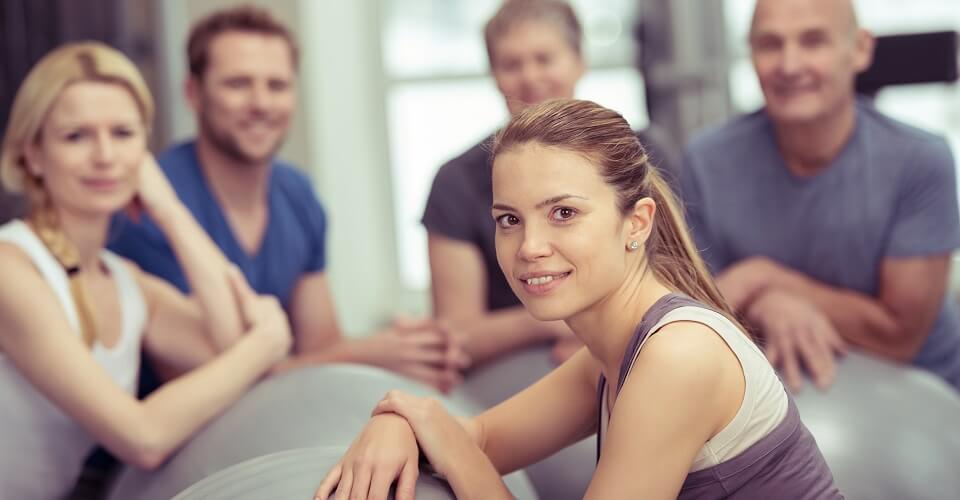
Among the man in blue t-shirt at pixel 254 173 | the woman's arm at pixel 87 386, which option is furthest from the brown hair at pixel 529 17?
the woman's arm at pixel 87 386

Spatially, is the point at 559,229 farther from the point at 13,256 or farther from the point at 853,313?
the point at 853,313

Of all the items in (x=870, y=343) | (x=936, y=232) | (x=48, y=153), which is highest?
(x=48, y=153)

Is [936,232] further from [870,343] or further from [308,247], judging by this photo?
[308,247]

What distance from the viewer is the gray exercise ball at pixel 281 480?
1099mm

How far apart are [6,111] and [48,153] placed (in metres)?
1.47

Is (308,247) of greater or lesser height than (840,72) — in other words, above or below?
below

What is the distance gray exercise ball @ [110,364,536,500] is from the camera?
4.56ft

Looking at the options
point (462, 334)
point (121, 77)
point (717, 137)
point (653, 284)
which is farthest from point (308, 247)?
point (653, 284)

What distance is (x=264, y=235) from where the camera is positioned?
2217mm

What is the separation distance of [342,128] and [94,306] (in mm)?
1593

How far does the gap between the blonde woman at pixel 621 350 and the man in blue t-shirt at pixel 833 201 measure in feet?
2.46

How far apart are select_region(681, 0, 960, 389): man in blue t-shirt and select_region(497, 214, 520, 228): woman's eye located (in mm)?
818

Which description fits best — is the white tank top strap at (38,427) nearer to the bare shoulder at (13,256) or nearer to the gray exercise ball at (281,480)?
the bare shoulder at (13,256)

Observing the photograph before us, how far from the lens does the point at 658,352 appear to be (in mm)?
998
